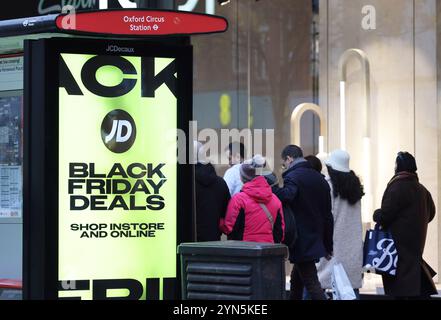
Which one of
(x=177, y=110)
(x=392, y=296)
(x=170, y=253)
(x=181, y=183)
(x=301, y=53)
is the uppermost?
(x=301, y=53)

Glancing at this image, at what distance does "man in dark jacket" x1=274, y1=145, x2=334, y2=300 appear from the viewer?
9438mm

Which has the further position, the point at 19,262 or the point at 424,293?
the point at 424,293

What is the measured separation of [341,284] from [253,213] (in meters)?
1.30

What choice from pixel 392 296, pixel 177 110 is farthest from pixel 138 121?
pixel 392 296

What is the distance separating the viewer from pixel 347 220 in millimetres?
9953

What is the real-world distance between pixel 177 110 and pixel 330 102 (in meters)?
7.05

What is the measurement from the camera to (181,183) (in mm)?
6672

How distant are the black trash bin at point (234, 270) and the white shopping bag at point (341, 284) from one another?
346 centimetres

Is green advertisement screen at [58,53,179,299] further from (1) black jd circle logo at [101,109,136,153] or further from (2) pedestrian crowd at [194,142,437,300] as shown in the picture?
(2) pedestrian crowd at [194,142,437,300]

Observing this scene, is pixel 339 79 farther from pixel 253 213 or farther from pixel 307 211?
pixel 253 213

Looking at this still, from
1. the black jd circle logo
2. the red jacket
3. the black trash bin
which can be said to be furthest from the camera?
the red jacket

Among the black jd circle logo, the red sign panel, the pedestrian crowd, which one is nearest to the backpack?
the pedestrian crowd

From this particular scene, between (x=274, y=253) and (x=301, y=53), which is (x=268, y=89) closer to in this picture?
(x=301, y=53)

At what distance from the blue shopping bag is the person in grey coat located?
0.13 metres
